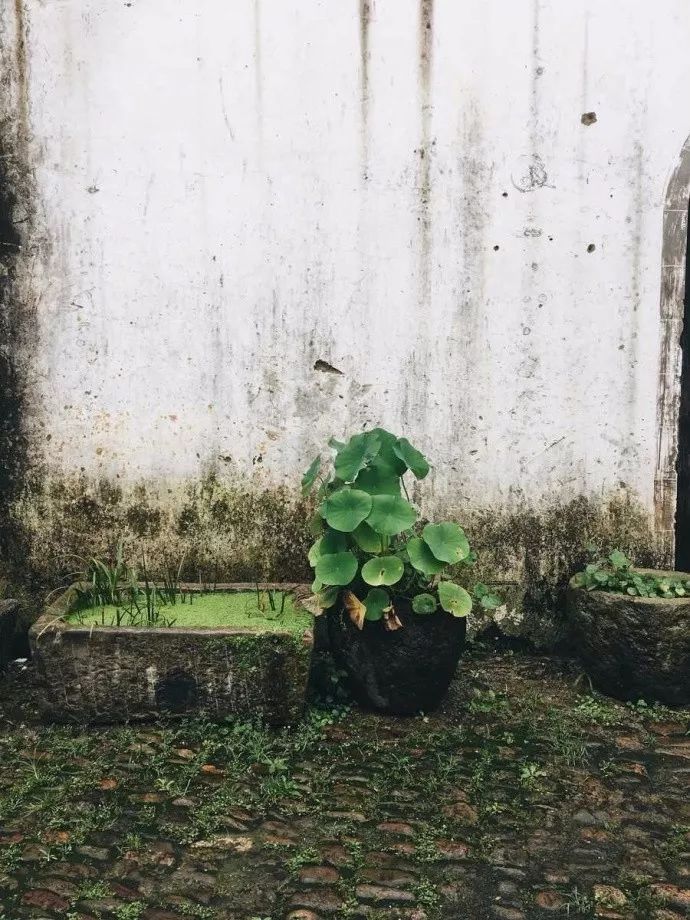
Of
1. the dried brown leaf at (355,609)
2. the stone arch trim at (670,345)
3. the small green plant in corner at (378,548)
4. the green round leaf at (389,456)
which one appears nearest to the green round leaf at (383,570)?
the small green plant in corner at (378,548)

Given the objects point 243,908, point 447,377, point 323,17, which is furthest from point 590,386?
point 243,908

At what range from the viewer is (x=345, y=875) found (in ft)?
9.96

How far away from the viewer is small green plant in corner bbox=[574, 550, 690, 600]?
4328mm

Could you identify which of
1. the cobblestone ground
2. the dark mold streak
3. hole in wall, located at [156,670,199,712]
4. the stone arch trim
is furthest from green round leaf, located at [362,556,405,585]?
the stone arch trim

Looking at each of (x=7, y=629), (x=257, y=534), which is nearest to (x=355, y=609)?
(x=257, y=534)

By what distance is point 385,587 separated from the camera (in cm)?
414

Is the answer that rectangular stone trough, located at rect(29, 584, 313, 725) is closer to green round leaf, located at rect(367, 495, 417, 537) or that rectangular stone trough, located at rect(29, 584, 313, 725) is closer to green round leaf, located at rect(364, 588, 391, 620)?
green round leaf, located at rect(364, 588, 391, 620)

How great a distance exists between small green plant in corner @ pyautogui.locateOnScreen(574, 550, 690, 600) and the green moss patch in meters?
1.44

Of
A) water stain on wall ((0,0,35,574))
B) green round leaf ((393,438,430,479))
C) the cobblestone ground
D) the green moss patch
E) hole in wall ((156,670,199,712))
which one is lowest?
the cobblestone ground

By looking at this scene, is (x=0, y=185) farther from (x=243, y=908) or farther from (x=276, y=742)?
(x=243, y=908)

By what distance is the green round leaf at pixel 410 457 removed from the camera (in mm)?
4234

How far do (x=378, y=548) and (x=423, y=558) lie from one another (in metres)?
0.21

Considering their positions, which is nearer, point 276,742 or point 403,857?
point 403,857

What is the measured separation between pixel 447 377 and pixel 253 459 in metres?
1.18
